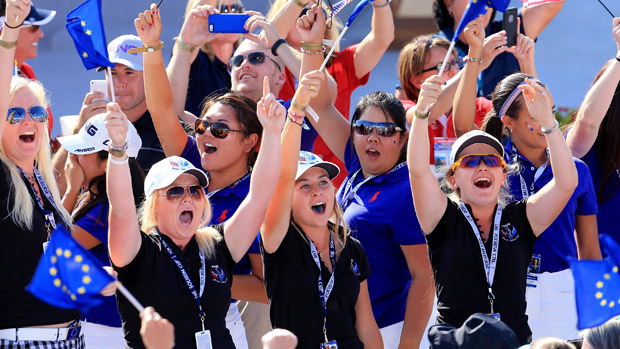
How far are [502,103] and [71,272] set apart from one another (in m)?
2.69

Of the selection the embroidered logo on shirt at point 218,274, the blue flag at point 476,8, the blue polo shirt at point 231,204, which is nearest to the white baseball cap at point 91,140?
the blue polo shirt at point 231,204

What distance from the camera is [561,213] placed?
4.73 metres

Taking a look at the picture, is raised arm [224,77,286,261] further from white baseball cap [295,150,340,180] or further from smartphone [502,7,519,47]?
smartphone [502,7,519,47]

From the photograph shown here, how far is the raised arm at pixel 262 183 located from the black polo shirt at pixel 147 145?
1.41 m

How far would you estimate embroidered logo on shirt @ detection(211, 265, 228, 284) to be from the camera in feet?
13.0

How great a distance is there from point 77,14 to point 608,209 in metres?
3.09

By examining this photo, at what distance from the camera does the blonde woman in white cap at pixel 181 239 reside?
145 inches

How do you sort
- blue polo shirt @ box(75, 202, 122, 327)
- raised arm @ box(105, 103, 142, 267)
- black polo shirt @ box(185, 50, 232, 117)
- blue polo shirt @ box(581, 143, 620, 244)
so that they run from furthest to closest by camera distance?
1. black polo shirt @ box(185, 50, 232, 117)
2. blue polo shirt @ box(581, 143, 620, 244)
3. blue polo shirt @ box(75, 202, 122, 327)
4. raised arm @ box(105, 103, 142, 267)

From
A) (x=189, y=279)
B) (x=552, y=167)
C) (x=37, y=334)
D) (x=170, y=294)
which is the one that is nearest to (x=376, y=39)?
(x=552, y=167)

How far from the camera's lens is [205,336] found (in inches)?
149

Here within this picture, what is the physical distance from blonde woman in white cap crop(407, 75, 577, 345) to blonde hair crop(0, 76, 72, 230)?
1650 millimetres

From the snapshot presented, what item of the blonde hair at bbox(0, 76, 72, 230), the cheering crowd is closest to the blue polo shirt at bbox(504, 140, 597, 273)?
the cheering crowd

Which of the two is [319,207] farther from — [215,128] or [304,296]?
[215,128]

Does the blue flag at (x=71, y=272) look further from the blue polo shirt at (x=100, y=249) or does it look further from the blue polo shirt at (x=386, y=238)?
the blue polo shirt at (x=386, y=238)
